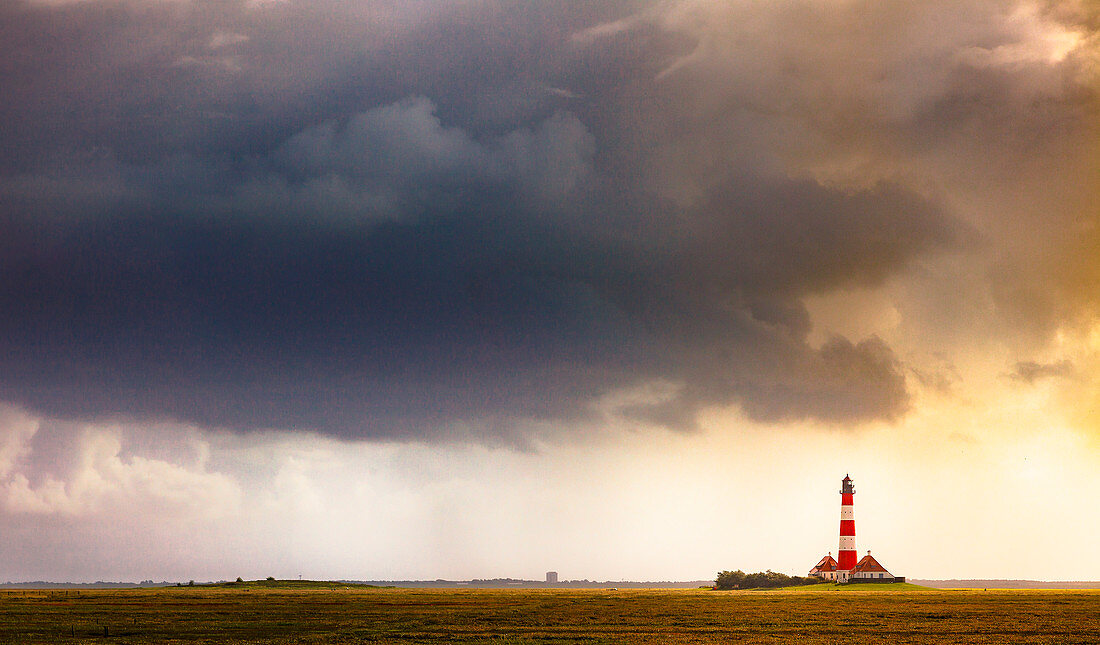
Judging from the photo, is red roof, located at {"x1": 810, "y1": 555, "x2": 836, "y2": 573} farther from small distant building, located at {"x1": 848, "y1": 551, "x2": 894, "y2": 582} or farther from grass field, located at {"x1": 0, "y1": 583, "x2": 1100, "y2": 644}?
grass field, located at {"x1": 0, "y1": 583, "x2": 1100, "y2": 644}

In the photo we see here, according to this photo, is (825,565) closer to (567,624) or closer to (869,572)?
(869,572)

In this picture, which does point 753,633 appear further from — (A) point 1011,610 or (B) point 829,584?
(B) point 829,584

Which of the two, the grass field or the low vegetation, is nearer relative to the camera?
the grass field

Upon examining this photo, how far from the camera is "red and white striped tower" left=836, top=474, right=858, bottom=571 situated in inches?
7500

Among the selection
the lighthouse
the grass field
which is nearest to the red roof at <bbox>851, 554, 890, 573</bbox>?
the lighthouse

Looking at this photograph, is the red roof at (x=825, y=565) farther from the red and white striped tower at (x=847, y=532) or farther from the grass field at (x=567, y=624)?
the grass field at (x=567, y=624)

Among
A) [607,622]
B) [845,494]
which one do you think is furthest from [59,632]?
[845,494]

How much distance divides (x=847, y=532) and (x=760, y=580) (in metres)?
20.6

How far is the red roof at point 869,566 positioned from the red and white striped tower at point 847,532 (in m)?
1.07

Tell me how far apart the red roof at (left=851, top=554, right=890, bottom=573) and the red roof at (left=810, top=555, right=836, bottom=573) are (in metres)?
4.84

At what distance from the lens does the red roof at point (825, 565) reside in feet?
635

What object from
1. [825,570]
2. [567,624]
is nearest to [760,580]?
[825,570]

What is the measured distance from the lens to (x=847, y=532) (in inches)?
7677

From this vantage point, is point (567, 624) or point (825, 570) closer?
point (567, 624)
